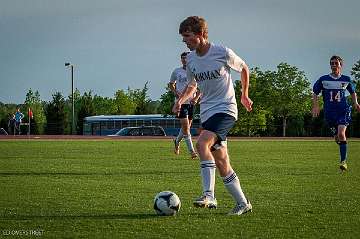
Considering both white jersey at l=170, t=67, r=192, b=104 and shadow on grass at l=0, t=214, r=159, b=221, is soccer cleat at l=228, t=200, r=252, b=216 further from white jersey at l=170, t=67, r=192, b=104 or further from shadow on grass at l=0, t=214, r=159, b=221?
white jersey at l=170, t=67, r=192, b=104

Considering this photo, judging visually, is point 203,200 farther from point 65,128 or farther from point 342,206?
point 65,128

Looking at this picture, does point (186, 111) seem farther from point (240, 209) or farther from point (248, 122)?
point (248, 122)

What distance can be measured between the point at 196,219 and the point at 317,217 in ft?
4.51

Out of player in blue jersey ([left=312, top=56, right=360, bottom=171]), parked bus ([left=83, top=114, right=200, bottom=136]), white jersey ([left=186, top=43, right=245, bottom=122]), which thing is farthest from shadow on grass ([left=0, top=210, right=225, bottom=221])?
parked bus ([left=83, top=114, right=200, bottom=136])

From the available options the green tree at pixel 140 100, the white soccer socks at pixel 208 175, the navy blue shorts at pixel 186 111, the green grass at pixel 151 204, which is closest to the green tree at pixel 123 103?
the green tree at pixel 140 100

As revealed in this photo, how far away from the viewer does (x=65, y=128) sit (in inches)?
3162

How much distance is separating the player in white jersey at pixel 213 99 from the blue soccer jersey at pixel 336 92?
859 centimetres

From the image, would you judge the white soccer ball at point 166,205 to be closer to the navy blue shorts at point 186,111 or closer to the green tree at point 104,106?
the navy blue shorts at point 186,111

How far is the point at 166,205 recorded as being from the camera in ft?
25.6

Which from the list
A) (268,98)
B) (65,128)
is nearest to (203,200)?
(65,128)

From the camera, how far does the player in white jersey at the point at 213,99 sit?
8141 millimetres

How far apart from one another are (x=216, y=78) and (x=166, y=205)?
5.50ft

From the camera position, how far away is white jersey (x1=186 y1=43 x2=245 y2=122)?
8.33m

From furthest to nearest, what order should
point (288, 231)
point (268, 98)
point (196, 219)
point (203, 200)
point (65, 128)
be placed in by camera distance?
point (268, 98)
point (65, 128)
point (203, 200)
point (196, 219)
point (288, 231)
